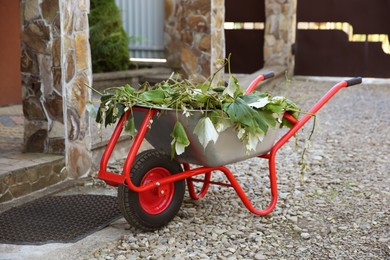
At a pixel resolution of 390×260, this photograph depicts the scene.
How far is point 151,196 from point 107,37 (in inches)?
189

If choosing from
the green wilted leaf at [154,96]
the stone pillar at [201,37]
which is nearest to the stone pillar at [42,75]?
the green wilted leaf at [154,96]

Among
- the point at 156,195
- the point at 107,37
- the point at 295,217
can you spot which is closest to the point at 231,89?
the point at 156,195

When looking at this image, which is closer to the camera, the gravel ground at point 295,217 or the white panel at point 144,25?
the gravel ground at point 295,217

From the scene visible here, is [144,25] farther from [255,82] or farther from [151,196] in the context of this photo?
[151,196]

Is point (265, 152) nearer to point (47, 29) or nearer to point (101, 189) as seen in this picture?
point (101, 189)

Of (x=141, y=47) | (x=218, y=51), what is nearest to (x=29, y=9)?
(x=218, y=51)

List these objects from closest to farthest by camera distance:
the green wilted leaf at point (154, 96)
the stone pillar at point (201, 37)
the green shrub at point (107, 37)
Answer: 1. the green wilted leaf at point (154, 96)
2. the stone pillar at point (201, 37)
3. the green shrub at point (107, 37)

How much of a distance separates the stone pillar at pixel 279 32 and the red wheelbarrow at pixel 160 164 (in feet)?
19.9

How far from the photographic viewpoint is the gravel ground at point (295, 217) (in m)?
3.19

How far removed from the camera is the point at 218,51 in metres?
6.52

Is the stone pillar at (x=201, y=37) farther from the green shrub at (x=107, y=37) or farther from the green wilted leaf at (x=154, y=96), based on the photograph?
the green wilted leaf at (x=154, y=96)

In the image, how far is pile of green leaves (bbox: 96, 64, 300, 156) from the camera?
3188 millimetres

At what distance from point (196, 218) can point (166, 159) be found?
43 centimetres

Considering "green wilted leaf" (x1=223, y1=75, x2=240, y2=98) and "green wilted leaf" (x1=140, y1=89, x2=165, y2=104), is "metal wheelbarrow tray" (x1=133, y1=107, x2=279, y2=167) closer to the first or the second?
"green wilted leaf" (x1=140, y1=89, x2=165, y2=104)
